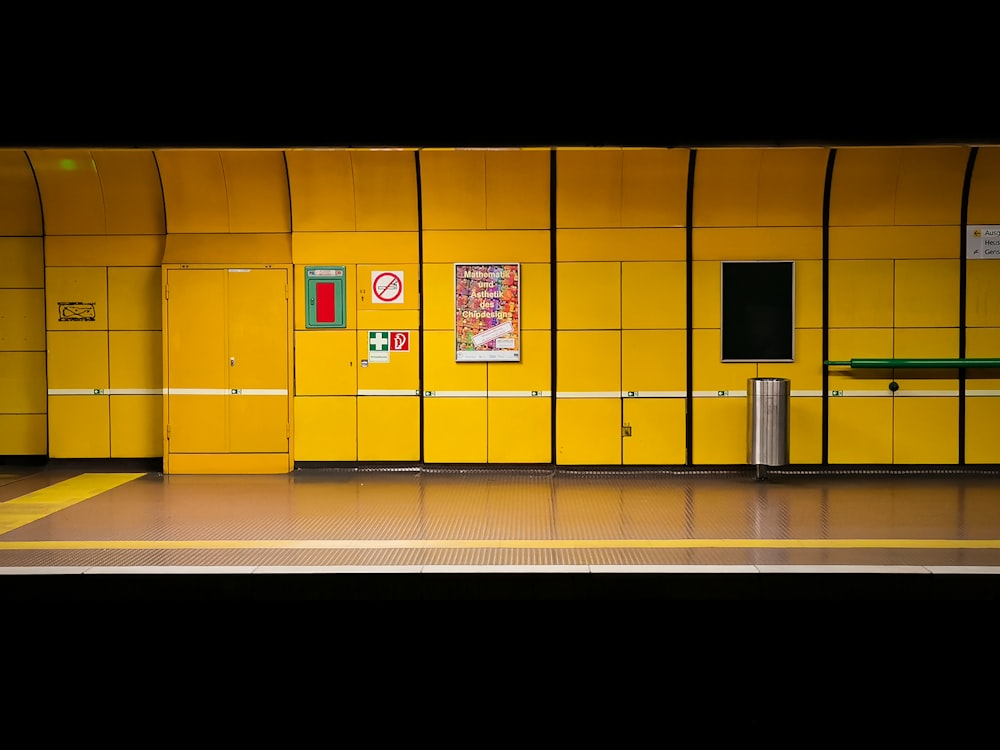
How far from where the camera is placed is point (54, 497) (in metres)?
7.08

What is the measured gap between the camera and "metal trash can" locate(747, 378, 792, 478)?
25.5 feet

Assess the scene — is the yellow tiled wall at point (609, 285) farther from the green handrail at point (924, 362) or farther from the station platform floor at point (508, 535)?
the station platform floor at point (508, 535)

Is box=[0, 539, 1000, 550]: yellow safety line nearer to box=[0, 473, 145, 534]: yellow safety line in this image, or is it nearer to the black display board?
box=[0, 473, 145, 534]: yellow safety line

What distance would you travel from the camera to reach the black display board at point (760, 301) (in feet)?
27.3

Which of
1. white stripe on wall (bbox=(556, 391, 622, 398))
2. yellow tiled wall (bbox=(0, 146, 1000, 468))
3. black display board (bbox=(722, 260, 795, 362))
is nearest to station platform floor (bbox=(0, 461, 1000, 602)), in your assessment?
yellow tiled wall (bbox=(0, 146, 1000, 468))

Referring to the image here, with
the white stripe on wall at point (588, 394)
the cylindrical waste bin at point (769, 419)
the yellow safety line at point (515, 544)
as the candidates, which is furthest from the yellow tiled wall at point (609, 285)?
the yellow safety line at point (515, 544)

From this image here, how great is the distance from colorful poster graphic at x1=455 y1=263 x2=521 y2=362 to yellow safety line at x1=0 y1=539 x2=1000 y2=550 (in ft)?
11.0
